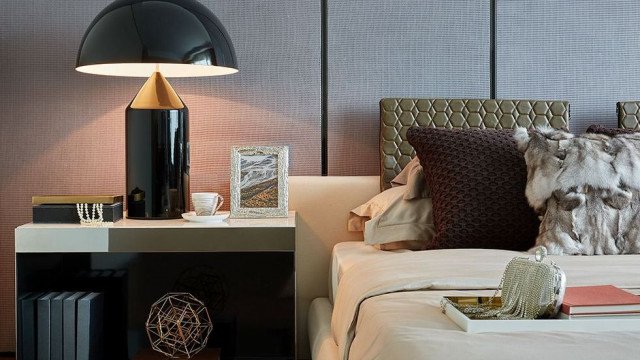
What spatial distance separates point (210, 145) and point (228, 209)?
26 centimetres

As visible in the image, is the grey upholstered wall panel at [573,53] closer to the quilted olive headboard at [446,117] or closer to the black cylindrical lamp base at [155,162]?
the quilted olive headboard at [446,117]

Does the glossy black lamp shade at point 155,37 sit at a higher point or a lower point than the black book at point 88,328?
higher

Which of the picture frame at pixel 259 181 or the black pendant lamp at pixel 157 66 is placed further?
the picture frame at pixel 259 181

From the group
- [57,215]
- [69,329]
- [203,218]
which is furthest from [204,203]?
[69,329]

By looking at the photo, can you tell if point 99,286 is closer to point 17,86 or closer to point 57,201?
point 57,201

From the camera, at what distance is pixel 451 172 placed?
2.61 metres

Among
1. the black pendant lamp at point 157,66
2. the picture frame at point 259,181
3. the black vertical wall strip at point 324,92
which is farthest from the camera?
the black vertical wall strip at point 324,92

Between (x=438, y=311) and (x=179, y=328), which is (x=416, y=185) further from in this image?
(x=438, y=311)

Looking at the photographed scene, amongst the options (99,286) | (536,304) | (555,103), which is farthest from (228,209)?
(536,304)

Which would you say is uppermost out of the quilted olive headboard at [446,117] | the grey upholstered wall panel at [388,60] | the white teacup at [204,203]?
the grey upholstered wall panel at [388,60]

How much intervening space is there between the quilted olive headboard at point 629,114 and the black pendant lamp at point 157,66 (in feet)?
4.88

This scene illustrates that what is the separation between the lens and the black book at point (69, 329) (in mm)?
2699

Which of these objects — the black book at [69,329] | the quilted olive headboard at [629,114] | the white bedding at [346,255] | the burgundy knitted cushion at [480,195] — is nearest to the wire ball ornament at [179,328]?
the black book at [69,329]

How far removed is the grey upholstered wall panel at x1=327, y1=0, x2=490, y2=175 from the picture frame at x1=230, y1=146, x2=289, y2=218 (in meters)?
0.29
